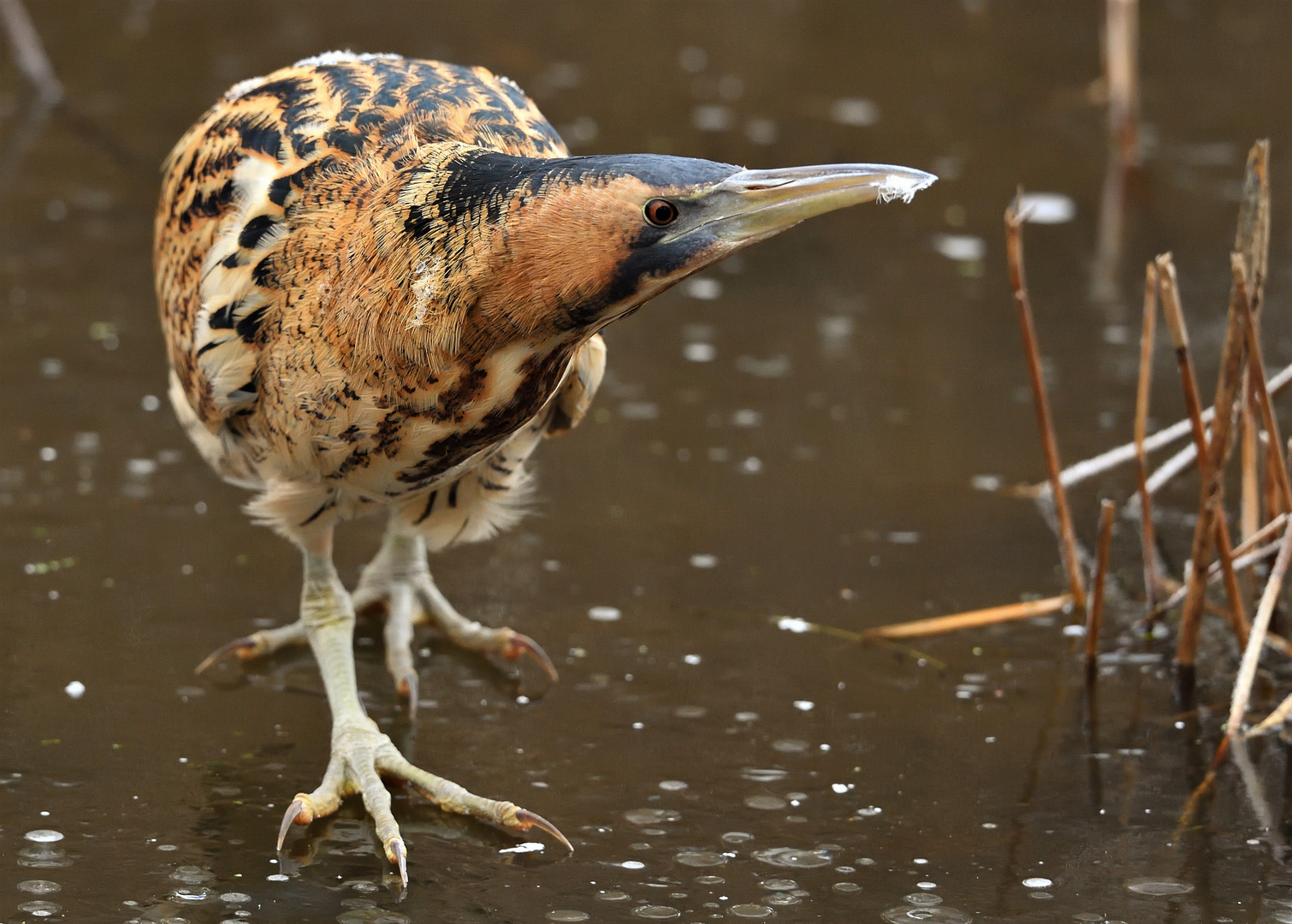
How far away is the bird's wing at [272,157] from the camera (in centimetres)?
349

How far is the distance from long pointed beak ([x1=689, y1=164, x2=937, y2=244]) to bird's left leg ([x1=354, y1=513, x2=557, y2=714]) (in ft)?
5.85

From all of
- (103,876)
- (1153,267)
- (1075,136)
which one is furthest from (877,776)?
(1075,136)

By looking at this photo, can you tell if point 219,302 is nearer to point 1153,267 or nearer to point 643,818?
point 643,818

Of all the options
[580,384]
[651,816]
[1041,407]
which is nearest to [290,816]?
[651,816]

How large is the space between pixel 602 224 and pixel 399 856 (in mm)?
1435

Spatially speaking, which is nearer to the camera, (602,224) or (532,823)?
(602,224)

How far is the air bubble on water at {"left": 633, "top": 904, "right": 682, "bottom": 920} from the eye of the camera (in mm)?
3312

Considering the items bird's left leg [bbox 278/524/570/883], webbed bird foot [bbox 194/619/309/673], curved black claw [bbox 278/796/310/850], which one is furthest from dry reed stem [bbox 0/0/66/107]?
curved black claw [bbox 278/796/310/850]

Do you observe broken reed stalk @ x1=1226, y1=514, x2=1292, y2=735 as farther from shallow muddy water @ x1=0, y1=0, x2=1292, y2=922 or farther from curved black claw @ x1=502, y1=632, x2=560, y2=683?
curved black claw @ x1=502, y1=632, x2=560, y2=683

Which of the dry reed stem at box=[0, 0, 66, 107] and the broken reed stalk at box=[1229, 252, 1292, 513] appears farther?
the dry reed stem at box=[0, 0, 66, 107]

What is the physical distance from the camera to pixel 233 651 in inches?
168

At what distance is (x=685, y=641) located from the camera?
14.8 ft

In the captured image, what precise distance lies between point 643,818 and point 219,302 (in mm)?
1479

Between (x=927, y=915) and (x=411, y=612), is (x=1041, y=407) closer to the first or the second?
(x=927, y=915)
